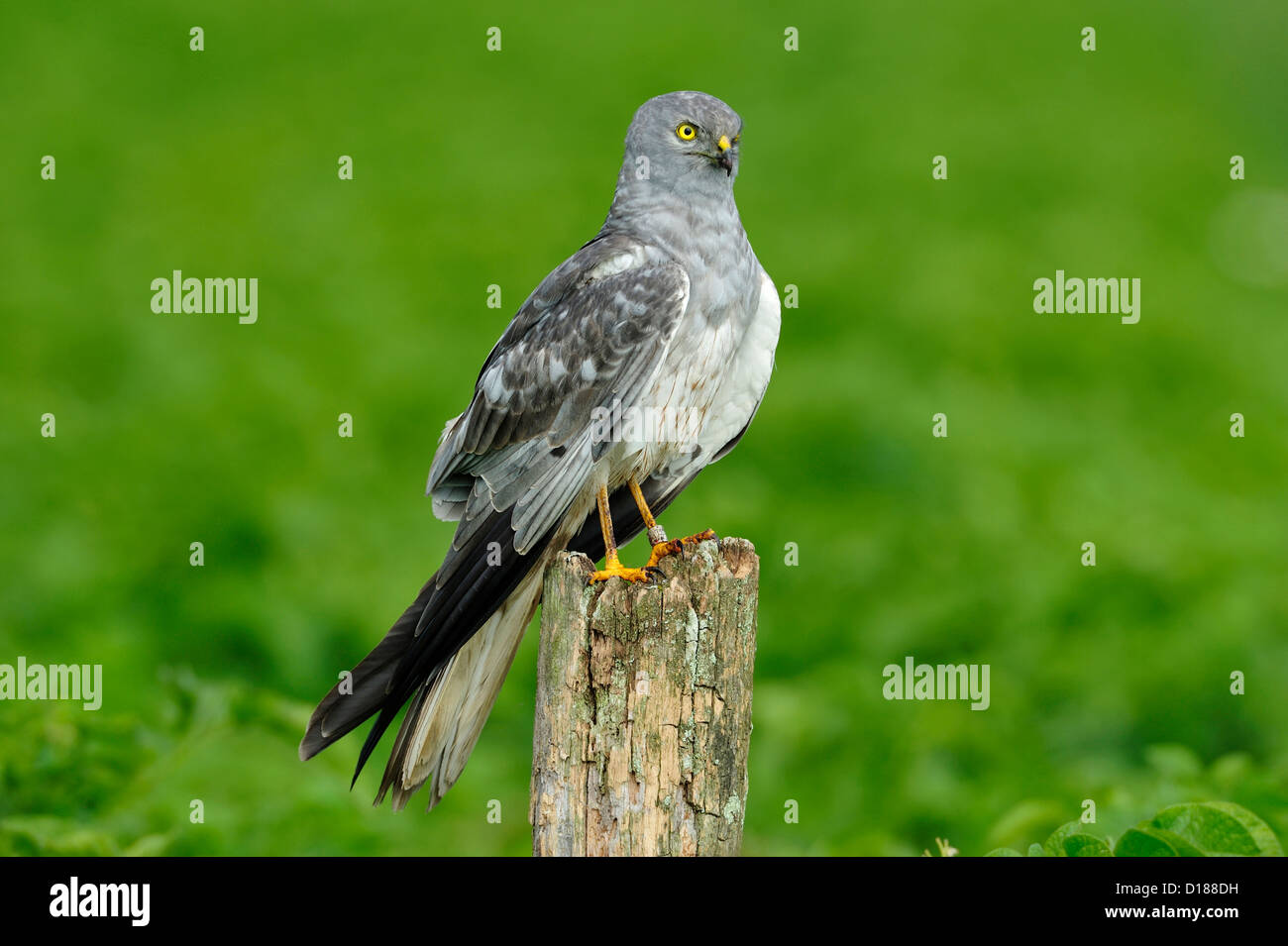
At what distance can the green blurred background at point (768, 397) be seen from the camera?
9.08m

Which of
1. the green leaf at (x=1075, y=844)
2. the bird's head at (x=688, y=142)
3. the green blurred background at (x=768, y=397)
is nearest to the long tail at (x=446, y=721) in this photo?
the green blurred background at (x=768, y=397)

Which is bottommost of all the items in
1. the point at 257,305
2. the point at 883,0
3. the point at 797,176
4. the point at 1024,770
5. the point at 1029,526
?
the point at 1024,770

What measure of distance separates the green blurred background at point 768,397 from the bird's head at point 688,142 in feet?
10.7

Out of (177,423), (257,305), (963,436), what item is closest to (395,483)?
(177,423)

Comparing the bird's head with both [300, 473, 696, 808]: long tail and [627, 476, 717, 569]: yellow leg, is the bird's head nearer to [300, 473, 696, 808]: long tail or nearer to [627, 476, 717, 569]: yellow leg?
[627, 476, 717, 569]: yellow leg

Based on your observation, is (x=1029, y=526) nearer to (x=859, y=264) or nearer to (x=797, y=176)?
(x=859, y=264)

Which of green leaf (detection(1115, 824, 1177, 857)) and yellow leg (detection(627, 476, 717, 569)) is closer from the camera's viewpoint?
green leaf (detection(1115, 824, 1177, 857))

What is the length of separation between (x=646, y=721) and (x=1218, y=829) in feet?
7.18

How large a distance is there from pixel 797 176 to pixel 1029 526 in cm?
780

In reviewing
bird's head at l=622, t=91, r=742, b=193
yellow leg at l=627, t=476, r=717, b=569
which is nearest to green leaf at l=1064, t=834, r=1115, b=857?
yellow leg at l=627, t=476, r=717, b=569

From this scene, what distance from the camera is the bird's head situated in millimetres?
5836

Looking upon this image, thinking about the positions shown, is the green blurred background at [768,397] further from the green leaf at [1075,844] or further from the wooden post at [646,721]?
the wooden post at [646,721]

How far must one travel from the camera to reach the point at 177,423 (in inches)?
505

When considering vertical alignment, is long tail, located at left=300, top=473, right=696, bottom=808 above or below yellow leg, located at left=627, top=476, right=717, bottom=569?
below
